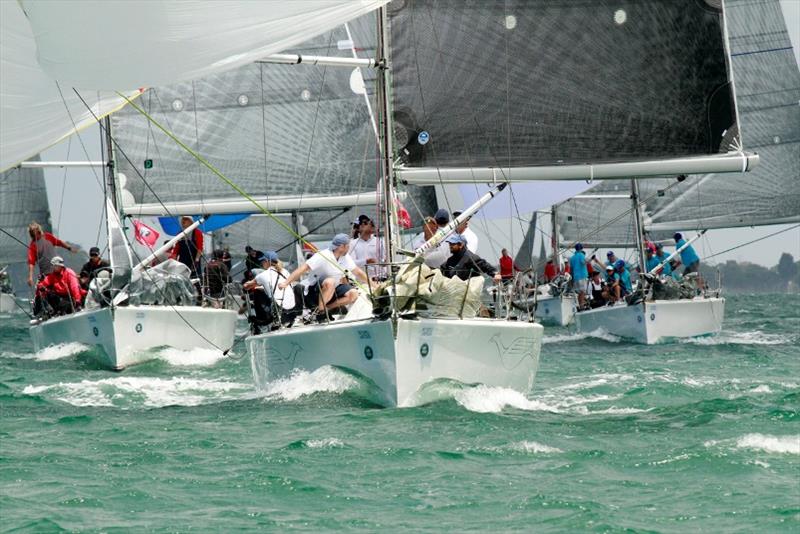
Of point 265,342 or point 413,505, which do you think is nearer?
point 413,505

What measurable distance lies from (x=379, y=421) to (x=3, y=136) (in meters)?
A: 4.11

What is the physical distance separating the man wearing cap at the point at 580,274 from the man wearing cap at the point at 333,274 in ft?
55.6

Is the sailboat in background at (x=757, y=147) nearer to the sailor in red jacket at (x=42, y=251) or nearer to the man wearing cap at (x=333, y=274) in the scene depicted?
the sailor in red jacket at (x=42, y=251)

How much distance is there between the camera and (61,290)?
72.5ft

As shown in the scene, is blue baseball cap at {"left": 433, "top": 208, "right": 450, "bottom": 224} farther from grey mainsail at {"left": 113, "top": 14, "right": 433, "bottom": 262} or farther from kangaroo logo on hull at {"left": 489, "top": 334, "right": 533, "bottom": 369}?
grey mainsail at {"left": 113, "top": 14, "right": 433, "bottom": 262}

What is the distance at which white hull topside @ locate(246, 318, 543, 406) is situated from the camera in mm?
12406

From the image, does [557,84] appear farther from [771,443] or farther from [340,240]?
[771,443]

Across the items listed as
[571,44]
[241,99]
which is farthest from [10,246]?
[571,44]

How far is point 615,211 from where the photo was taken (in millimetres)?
45719

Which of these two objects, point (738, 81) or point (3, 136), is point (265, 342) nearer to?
point (3, 136)

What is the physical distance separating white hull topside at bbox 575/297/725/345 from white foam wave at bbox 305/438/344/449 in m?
15.9

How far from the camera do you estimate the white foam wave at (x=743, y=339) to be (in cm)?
2500

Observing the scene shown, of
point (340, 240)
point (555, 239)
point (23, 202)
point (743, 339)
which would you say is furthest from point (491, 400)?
point (23, 202)

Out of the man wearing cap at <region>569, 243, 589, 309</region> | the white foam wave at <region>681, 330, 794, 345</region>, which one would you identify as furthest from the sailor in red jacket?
the man wearing cap at <region>569, 243, 589, 309</region>
